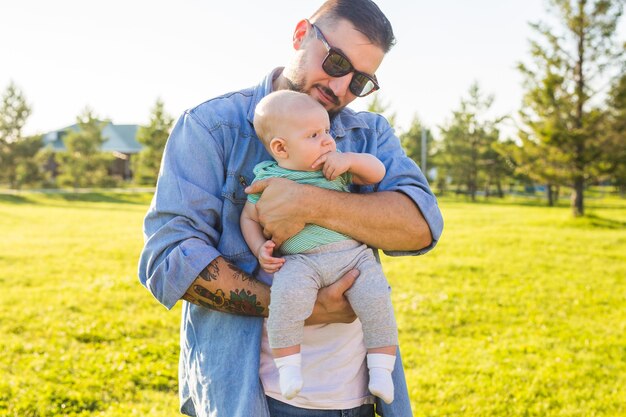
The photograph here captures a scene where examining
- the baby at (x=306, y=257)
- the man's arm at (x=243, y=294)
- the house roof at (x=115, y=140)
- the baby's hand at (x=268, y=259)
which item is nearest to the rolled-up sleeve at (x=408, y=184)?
the baby at (x=306, y=257)

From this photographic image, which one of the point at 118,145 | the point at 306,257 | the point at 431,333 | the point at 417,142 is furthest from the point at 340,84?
the point at 118,145

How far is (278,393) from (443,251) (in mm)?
12954

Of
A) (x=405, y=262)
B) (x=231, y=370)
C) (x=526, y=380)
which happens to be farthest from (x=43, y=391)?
(x=405, y=262)

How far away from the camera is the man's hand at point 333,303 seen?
2148 millimetres

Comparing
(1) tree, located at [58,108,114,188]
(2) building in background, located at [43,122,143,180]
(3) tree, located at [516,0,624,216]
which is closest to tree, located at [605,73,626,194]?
(3) tree, located at [516,0,624,216]

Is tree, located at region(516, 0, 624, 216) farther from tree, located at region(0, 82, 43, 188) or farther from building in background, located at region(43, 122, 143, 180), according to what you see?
building in background, located at region(43, 122, 143, 180)

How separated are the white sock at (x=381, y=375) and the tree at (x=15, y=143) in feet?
159

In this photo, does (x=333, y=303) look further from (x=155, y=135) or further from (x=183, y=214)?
(x=155, y=135)

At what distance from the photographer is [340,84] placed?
90.6 inches

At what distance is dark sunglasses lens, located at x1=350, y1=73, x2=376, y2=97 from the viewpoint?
2.32 metres

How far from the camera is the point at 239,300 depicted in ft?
7.07

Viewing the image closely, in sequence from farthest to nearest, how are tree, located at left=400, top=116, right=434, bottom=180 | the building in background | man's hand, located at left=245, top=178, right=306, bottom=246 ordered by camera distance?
the building in background → tree, located at left=400, top=116, right=434, bottom=180 → man's hand, located at left=245, top=178, right=306, bottom=246

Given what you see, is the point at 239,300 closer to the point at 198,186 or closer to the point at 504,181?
the point at 198,186

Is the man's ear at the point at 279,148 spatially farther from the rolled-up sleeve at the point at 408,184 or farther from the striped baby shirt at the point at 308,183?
the rolled-up sleeve at the point at 408,184
